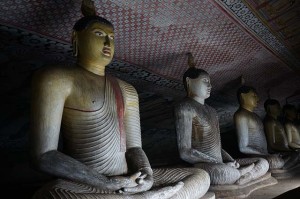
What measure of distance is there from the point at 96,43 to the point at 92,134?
0.85m

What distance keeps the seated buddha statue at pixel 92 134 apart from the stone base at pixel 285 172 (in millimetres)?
2231

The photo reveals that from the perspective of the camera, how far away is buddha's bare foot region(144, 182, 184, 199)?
90.0 inches

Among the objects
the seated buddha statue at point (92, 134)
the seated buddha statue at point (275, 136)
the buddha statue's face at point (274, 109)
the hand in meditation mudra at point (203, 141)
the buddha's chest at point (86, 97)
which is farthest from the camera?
the buddha statue's face at point (274, 109)

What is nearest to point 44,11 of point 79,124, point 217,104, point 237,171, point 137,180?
point 79,124

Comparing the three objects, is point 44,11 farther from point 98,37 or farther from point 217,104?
point 217,104

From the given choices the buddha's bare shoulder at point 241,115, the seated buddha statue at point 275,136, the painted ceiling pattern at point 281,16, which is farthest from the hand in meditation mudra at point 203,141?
the seated buddha statue at point 275,136

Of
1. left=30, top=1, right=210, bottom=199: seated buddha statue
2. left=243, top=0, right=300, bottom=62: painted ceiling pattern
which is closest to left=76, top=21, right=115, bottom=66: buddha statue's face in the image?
left=30, top=1, right=210, bottom=199: seated buddha statue

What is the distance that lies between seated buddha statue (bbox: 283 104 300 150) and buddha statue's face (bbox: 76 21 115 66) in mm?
5059

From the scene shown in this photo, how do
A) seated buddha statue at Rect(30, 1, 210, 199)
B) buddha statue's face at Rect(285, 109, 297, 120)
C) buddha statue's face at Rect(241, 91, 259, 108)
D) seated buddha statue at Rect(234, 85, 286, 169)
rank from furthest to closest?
buddha statue's face at Rect(285, 109, 297, 120) → buddha statue's face at Rect(241, 91, 259, 108) → seated buddha statue at Rect(234, 85, 286, 169) → seated buddha statue at Rect(30, 1, 210, 199)

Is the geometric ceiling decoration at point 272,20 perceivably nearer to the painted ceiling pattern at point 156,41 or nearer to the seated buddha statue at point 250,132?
the painted ceiling pattern at point 156,41

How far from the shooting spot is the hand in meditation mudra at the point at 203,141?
11.3 feet

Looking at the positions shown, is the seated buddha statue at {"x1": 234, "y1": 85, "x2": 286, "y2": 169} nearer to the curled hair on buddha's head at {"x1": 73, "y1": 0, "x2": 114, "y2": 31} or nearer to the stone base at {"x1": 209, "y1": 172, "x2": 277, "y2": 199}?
the stone base at {"x1": 209, "y1": 172, "x2": 277, "y2": 199}

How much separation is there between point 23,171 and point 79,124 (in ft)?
10.6

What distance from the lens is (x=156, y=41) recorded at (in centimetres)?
412
